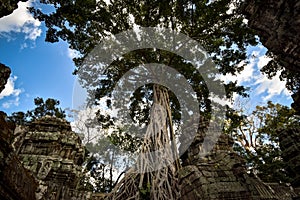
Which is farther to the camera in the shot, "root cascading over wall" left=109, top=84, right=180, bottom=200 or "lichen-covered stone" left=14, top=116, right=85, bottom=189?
"root cascading over wall" left=109, top=84, right=180, bottom=200

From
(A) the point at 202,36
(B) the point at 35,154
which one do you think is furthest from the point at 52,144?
(A) the point at 202,36

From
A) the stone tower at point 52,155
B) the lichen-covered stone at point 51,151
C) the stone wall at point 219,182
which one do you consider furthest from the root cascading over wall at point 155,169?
the stone wall at point 219,182

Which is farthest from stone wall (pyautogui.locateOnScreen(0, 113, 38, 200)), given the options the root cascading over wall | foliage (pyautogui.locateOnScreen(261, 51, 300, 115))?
foliage (pyautogui.locateOnScreen(261, 51, 300, 115))

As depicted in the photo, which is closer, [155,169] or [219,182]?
[219,182]

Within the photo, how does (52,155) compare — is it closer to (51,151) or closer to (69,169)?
(51,151)

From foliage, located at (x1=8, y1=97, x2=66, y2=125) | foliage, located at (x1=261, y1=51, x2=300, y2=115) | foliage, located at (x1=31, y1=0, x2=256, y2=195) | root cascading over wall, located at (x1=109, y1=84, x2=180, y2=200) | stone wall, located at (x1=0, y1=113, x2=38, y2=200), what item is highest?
foliage, located at (x1=8, y1=97, x2=66, y2=125)

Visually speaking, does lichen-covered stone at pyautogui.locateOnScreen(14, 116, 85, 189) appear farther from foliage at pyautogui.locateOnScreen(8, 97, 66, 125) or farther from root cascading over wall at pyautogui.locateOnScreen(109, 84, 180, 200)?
foliage at pyautogui.locateOnScreen(8, 97, 66, 125)

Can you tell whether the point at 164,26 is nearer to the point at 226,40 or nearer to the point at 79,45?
the point at 226,40

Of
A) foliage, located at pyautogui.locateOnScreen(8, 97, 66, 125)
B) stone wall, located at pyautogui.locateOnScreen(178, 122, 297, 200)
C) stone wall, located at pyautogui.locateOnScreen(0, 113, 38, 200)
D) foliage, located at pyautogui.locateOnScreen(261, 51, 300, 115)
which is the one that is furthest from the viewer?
foliage, located at pyautogui.locateOnScreen(8, 97, 66, 125)

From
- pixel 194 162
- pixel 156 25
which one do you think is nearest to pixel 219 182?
pixel 194 162

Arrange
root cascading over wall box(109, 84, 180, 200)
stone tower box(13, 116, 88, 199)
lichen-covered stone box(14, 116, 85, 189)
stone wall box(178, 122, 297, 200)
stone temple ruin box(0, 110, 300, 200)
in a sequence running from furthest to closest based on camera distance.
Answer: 1. root cascading over wall box(109, 84, 180, 200)
2. lichen-covered stone box(14, 116, 85, 189)
3. stone tower box(13, 116, 88, 199)
4. stone wall box(178, 122, 297, 200)
5. stone temple ruin box(0, 110, 300, 200)

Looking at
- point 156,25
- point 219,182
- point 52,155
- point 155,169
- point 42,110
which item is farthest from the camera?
point 42,110

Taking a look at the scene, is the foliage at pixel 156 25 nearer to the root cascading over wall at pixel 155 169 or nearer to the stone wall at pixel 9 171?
the root cascading over wall at pixel 155 169

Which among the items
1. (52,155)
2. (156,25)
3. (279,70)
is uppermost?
(156,25)
